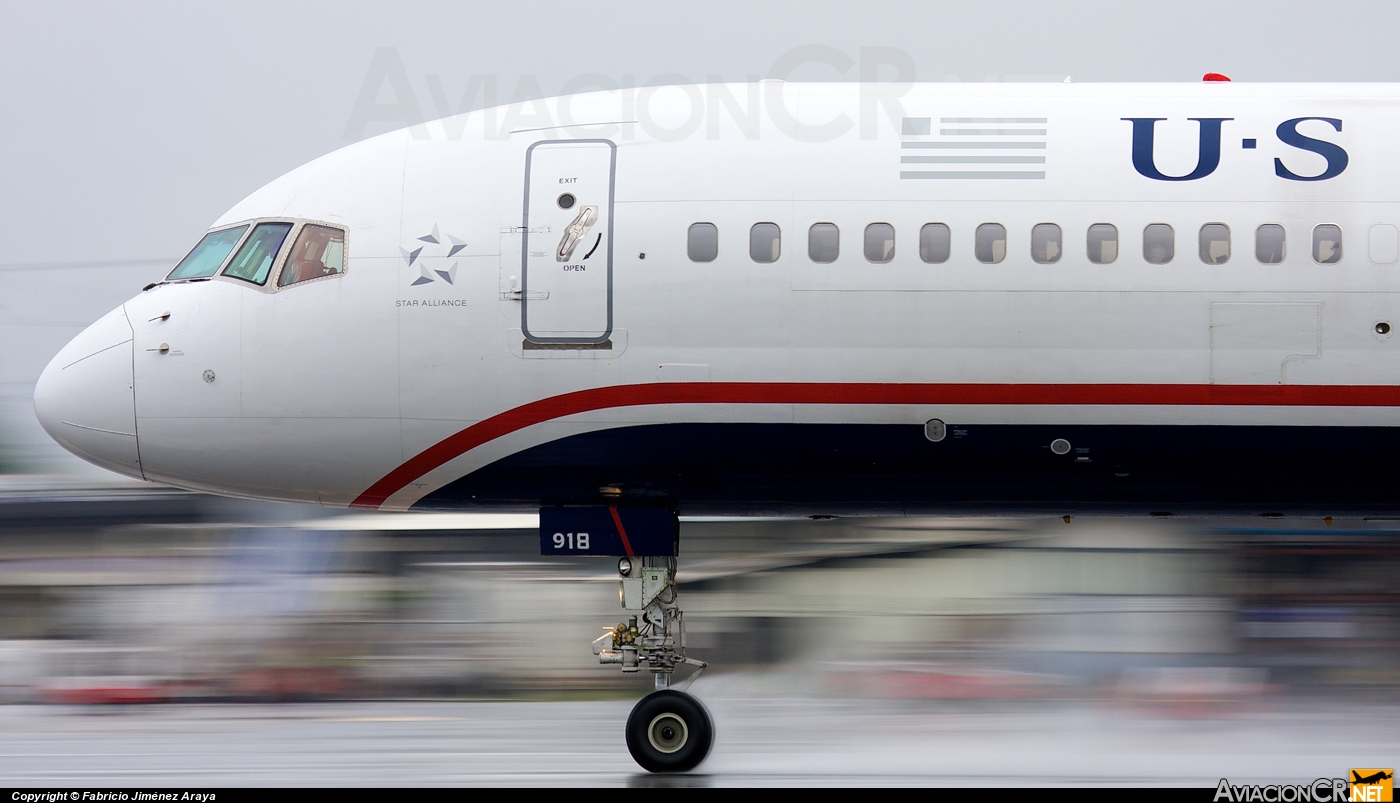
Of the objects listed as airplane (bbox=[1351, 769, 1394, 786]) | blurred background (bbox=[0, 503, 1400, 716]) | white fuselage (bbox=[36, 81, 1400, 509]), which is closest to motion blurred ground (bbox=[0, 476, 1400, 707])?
blurred background (bbox=[0, 503, 1400, 716])

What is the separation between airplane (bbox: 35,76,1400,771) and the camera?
6.79m

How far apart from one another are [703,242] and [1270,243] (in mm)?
3264

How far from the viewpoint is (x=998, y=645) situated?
1191 centimetres

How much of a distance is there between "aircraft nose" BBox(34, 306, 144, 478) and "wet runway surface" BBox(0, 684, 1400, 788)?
2438 millimetres

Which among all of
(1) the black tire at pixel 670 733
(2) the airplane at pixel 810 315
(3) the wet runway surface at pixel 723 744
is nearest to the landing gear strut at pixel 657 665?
(1) the black tire at pixel 670 733

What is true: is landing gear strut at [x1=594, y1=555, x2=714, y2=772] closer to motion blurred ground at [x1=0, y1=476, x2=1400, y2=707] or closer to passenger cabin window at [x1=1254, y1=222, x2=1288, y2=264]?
motion blurred ground at [x1=0, y1=476, x2=1400, y2=707]

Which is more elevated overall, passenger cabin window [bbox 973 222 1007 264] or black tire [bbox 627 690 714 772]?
passenger cabin window [bbox 973 222 1007 264]

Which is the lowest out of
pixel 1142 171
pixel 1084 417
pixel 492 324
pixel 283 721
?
pixel 283 721

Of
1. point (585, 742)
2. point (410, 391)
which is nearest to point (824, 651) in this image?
point (585, 742)

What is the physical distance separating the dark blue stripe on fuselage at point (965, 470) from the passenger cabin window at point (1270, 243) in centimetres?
98

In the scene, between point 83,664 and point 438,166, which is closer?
point 438,166

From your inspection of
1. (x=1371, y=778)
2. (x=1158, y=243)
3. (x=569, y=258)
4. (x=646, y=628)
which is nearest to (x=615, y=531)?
(x=646, y=628)

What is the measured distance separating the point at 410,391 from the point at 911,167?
10.8ft

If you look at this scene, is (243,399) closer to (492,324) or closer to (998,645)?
(492,324)
